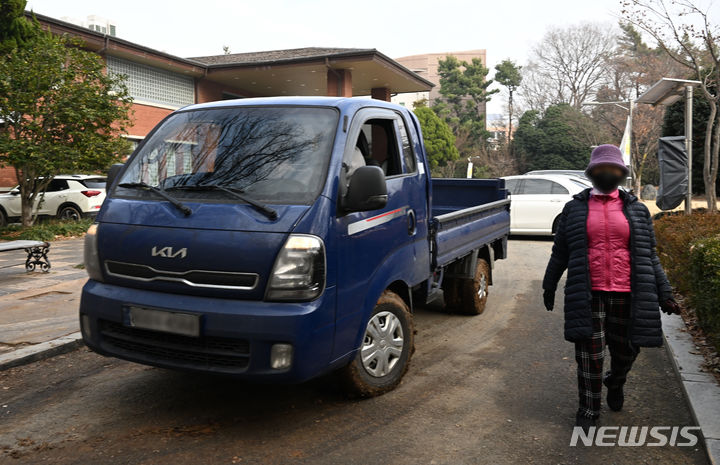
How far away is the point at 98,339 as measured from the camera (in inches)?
151

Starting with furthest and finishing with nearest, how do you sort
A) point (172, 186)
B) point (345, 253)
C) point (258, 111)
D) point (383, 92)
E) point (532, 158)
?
point (532, 158) < point (383, 92) < point (258, 111) < point (172, 186) < point (345, 253)

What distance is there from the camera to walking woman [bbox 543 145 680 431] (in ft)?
12.2

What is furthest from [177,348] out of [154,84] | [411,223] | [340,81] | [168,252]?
[154,84]

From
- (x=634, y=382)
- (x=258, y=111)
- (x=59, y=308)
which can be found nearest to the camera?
(x=258, y=111)

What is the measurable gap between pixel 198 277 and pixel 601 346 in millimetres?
2529

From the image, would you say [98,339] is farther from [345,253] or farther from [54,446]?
[345,253]

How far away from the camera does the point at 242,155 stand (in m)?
4.01

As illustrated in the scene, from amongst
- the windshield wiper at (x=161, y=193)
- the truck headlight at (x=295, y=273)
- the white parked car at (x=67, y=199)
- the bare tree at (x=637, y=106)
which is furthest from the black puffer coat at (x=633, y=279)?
the bare tree at (x=637, y=106)

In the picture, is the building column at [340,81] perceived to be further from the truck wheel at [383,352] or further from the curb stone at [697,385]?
the truck wheel at [383,352]

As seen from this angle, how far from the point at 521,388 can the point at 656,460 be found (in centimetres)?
123

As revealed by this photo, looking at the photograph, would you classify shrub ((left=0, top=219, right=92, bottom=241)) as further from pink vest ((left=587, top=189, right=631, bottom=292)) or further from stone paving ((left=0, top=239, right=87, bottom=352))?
pink vest ((left=587, top=189, right=631, bottom=292))

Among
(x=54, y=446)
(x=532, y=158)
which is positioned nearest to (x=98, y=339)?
(x=54, y=446)

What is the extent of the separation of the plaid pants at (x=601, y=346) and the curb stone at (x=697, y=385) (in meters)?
0.54

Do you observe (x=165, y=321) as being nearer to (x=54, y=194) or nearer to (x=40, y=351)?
(x=40, y=351)
